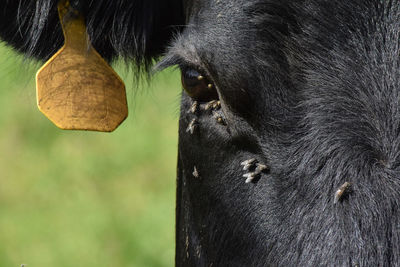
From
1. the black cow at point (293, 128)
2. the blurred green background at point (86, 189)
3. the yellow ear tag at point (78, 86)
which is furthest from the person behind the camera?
the blurred green background at point (86, 189)

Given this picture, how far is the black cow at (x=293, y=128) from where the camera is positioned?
2.17 m

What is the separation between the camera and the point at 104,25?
3.05 meters

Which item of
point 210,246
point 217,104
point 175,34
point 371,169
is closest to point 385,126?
point 371,169

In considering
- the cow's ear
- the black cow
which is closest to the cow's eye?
the black cow

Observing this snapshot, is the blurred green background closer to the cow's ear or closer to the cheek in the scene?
the cow's ear

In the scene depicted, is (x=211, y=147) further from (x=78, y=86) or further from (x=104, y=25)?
(x=104, y=25)

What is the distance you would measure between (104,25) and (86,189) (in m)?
4.41

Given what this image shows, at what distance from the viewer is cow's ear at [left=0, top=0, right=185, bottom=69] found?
3.01 meters

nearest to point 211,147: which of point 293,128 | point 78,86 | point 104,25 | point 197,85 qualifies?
point 197,85

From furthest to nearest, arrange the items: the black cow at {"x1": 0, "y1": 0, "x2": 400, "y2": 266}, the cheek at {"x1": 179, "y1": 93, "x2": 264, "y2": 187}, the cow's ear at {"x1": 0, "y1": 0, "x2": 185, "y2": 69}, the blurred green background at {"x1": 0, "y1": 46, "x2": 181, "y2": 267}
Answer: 1. the blurred green background at {"x1": 0, "y1": 46, "x2": 181, "y2": 267}
2. the cow's ear at {"x1": 0, "y1": 0, "x2": 185, "y2": 69}
3. the cheek at {"x1": 179, "y1": 93, "x2": 264, "y2": 187}
4. the black cow at {"x1": 0, "y1": 0, "x2": 400, "y2": 266}

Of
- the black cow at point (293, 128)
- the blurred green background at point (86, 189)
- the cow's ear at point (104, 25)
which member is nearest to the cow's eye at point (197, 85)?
the black cow at point (293, 128)

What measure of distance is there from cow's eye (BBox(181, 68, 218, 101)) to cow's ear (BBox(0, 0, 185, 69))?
33cm

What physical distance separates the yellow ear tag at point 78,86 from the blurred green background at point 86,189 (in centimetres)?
260

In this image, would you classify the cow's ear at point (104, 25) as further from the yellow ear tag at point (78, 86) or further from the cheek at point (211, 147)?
the cheek at point (211, 147)
